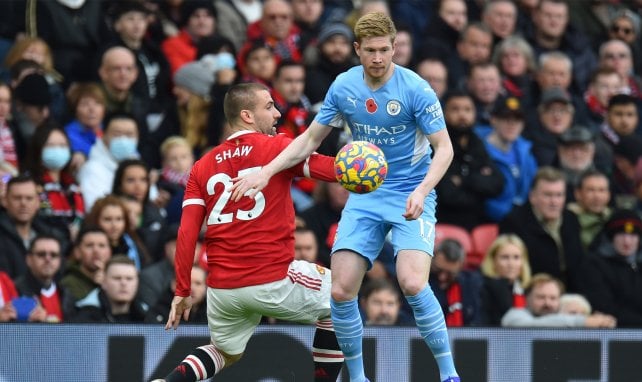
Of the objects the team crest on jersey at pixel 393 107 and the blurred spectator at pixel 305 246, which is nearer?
the team crest on jersey at pixel 393 107

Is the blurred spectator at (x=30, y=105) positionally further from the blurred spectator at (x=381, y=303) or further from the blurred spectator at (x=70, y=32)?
the blurred spectator at (x=381, y=303)

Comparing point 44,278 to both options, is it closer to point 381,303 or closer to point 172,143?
point 172,143

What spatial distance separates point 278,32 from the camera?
15.8 metres

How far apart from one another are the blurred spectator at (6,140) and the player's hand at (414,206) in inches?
199

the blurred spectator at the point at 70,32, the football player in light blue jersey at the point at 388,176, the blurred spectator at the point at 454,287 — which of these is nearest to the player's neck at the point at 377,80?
the football player in light blue jersey at the point at 388,176

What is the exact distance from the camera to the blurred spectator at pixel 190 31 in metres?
15.4

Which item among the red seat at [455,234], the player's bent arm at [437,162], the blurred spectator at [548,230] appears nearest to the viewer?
→ the player's bent arm at [437,162]

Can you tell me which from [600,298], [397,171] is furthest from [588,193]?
[397,171]

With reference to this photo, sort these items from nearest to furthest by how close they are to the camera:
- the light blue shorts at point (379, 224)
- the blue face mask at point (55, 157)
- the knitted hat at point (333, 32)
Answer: the light blue shorts at point (379, 224) → the blue face mask at point (55, 157) → the knitted hat at point (333, 32)

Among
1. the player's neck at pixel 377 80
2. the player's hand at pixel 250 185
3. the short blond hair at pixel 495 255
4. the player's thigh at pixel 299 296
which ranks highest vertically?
the player's neck at pixel 377 80

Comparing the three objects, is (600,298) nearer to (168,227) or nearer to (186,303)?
(168,227)

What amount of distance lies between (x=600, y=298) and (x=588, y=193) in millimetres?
1178

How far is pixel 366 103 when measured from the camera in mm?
9828

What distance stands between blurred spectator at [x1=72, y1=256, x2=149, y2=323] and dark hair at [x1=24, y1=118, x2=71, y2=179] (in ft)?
4.64
